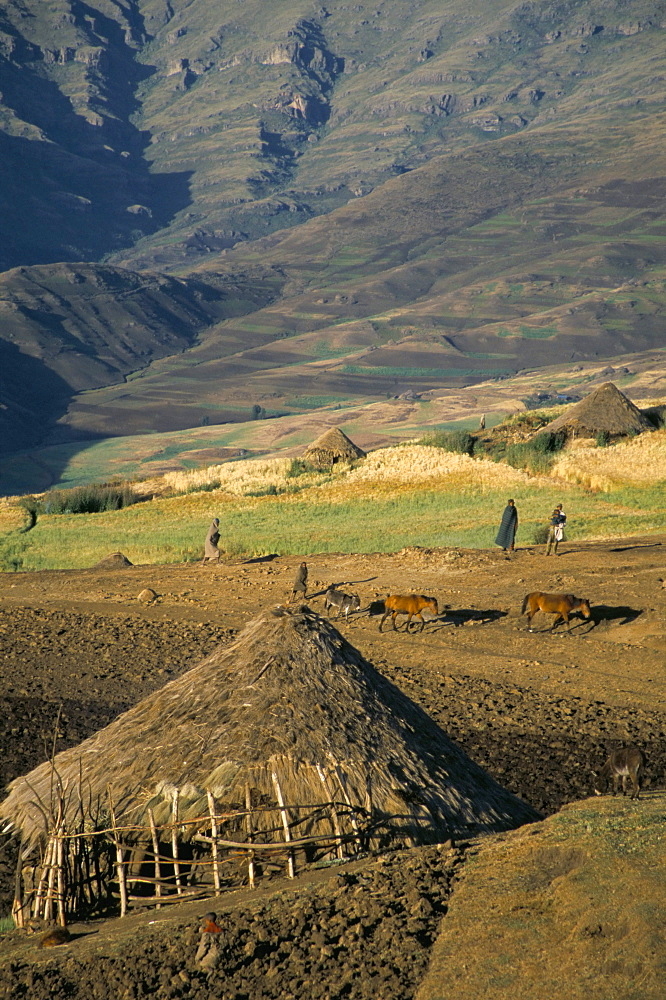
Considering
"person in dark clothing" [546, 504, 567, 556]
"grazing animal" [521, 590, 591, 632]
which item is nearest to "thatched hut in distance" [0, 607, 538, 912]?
"grazing animal" [521, 590, 591, 632]

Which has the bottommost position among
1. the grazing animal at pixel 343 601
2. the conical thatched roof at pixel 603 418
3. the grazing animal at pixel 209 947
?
the grazing animal at pixel 209 947

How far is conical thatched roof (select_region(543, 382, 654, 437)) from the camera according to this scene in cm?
4375

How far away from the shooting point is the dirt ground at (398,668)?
274 inches

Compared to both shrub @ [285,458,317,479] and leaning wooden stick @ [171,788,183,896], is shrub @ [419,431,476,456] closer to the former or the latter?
shrub @ [285,458,317,479]

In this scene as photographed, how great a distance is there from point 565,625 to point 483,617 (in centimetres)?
159

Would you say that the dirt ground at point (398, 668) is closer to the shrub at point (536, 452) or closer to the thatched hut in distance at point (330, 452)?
the shrub at point (536, 452)

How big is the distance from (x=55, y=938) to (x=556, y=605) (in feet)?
40.3

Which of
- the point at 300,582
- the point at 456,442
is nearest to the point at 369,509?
the point at 456,442

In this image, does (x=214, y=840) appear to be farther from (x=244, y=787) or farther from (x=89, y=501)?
(x=89, y=501)

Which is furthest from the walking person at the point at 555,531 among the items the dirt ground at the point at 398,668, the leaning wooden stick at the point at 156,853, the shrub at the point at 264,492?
the shrub at the point at 264,492

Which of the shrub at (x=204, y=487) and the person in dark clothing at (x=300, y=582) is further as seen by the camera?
the shrub at (x=204, y=487)

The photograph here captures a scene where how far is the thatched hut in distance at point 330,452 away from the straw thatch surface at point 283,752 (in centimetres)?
3639

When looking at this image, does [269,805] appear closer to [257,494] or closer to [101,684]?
[101,684]

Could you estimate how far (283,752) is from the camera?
28.4ft
